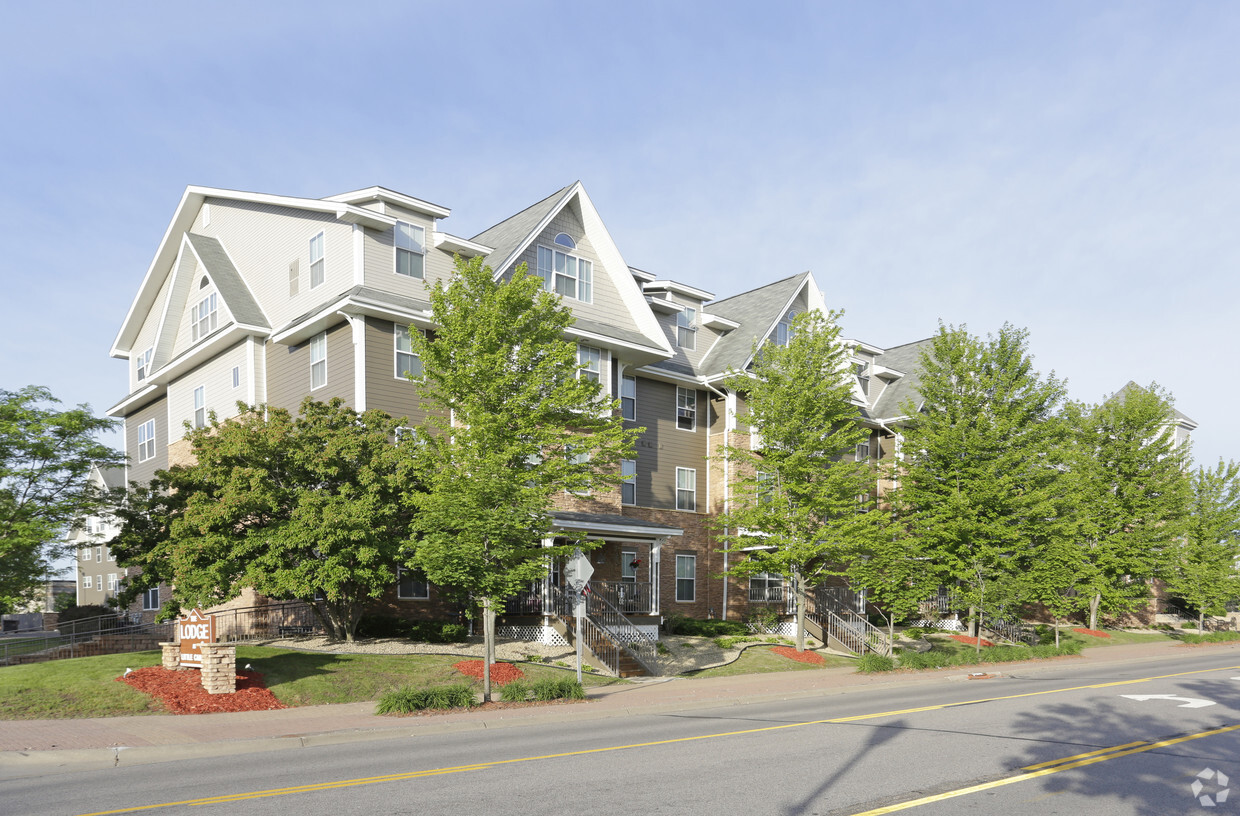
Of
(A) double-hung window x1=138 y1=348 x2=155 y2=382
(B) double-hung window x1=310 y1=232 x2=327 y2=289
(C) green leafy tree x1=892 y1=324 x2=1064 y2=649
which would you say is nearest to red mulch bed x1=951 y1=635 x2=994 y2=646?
(C) green leafy tree x1=892 y1=324 x2=1064 y2=649

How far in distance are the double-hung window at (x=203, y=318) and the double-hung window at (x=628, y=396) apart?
14133 millimetres

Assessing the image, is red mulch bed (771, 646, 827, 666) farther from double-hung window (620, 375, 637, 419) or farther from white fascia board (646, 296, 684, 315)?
Result: white fascia board (646, 296, 684, 315)

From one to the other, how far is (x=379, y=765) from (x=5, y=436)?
1365cm

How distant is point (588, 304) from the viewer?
3022cm

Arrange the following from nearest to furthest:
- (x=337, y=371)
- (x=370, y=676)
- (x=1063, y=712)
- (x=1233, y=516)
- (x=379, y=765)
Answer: (x=379, y=765)
(x=1063, y=712)
(x=370, y=676)
(x=337, y=371)
(x=1233, y=516)

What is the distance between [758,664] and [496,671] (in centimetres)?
893

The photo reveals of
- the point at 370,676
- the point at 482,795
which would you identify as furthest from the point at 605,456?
the point at 482,795

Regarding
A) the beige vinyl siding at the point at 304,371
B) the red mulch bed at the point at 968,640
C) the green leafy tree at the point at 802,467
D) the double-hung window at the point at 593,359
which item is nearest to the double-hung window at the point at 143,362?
the beige vinyl siding at the point at 304,371

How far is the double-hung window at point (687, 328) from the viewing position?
35094 millimetres

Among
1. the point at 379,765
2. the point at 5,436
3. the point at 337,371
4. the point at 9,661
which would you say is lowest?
the point at 9,661

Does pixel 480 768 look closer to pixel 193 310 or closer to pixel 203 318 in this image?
pixel 203 318

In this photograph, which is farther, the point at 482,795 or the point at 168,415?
the point at 168,415

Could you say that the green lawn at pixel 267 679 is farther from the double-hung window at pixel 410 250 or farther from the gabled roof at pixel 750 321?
the gabled roof at pixel 750 321

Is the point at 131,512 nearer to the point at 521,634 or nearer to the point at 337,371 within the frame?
the point at 337,371
